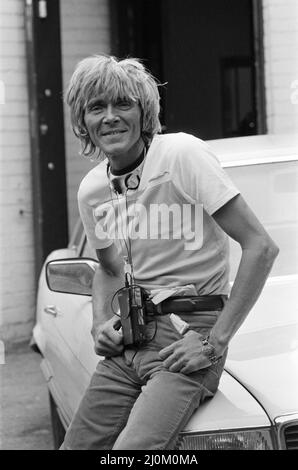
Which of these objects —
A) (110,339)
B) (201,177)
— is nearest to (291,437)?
(110,339)

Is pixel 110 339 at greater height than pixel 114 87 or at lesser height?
lesser

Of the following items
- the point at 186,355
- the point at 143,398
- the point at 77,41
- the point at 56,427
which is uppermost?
the point at 77,41

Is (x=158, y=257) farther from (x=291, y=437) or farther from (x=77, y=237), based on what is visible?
(x=77, y=237)

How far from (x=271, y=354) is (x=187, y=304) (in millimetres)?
371

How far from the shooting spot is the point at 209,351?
245 cm

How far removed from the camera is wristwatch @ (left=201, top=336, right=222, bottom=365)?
2.45 m

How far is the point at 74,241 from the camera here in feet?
16.4

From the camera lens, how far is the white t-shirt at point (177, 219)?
254 centimetres

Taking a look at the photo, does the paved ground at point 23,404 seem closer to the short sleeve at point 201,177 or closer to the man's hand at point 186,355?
the man's hand at point 186,355

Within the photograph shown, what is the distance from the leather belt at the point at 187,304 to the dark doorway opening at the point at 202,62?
6755 millimetres

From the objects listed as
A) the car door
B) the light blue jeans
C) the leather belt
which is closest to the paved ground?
the car door

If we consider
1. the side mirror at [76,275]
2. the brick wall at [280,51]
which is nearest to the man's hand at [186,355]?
the side mirror at [76,275]

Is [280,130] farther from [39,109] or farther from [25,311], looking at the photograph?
[25,311]

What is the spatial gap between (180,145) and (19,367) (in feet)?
15.2
